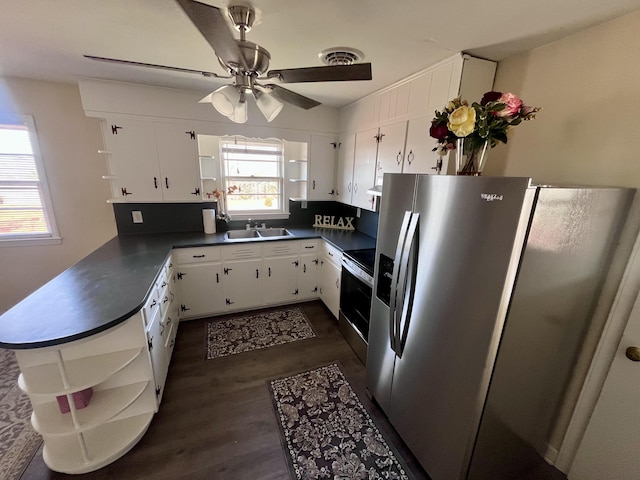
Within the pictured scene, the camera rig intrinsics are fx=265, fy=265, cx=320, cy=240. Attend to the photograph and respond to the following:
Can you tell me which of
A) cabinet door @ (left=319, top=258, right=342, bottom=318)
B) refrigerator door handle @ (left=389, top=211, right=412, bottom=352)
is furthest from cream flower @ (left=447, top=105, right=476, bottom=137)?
cabinet door @ (left=319, top=258, right=342, bottom=318)

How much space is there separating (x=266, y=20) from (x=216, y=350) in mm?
2561

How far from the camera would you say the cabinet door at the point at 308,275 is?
10.6 ft

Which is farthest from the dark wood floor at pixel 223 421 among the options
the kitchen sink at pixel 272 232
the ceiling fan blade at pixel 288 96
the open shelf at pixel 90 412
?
the ceiling fan blade at pixel 288 96

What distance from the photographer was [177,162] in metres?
2.89

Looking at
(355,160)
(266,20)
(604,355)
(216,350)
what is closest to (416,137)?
(355,160)

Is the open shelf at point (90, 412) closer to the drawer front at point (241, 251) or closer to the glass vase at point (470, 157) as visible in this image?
the drawer front at point (241, 251)

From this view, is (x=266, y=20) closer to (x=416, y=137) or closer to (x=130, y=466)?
(x=416, y=137)

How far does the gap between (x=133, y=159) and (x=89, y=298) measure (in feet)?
5.75

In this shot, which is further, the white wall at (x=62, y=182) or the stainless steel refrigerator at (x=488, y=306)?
the white wall at (x=62, y=182)

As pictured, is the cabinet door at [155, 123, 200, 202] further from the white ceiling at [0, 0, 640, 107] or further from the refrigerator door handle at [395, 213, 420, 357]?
the refrigerator door handle at [395, 213, 420, 357]

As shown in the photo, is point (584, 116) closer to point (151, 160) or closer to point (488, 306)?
point (488, 306)

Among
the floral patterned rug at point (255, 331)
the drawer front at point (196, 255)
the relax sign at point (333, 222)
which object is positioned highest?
the relax sign at point (333, 222)

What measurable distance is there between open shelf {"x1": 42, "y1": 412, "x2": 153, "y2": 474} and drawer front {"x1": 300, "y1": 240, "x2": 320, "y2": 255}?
202cm

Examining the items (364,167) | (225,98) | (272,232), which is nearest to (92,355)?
(225,98)
